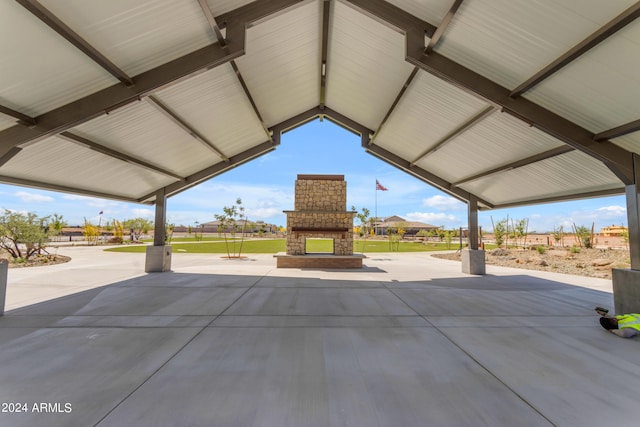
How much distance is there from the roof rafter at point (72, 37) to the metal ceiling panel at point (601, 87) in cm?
780

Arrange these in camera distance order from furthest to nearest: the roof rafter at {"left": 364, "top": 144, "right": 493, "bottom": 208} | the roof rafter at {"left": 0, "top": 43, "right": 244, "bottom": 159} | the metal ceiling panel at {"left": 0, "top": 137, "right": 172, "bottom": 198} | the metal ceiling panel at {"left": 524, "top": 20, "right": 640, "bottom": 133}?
the roof rafter at {"left": 364, "top": 144, "right": 493, "bottom": 208}
the metal ceiling panel at {"left": 0, "top": 137, "right": 172, "bottom": 198}
the roof rafter at {"left": 0, "top": 43, "right": 244, "bottom": 159}
the metal ceiling panel at {"left": 524, "top": 20, "right": 640, "bottom": 133}

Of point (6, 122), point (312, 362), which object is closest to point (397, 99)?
point (312, 362)

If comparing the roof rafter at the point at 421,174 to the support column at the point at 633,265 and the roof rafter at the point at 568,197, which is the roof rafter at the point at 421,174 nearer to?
the roof rafter at the point at 568,197

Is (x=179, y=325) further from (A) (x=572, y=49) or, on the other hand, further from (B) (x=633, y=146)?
(B) (x=633, y=146)

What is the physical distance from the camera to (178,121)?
23.9ft

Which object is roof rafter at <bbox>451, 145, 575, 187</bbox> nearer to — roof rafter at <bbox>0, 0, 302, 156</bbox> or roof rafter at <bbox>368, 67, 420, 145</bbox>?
roof rafter at <bbox>368, 67, 420, 145</bbox>

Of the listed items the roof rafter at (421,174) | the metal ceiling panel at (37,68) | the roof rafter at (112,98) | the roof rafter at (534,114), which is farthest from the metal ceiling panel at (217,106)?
the roof rafter at (421,174)

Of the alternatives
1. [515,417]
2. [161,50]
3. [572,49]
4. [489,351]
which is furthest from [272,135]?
[515,417]

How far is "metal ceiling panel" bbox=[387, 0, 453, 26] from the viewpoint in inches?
190

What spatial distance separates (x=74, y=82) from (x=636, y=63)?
9.12 m

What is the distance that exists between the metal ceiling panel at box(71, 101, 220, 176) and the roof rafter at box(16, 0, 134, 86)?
1224 mm

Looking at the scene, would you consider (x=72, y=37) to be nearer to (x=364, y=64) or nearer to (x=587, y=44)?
(x=364, y=64)

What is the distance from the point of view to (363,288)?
781cm

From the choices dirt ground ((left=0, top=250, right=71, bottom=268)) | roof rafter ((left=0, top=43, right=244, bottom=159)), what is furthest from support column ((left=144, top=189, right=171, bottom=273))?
dirt ground ((left=0, top=250, right=71, bottom=268))
